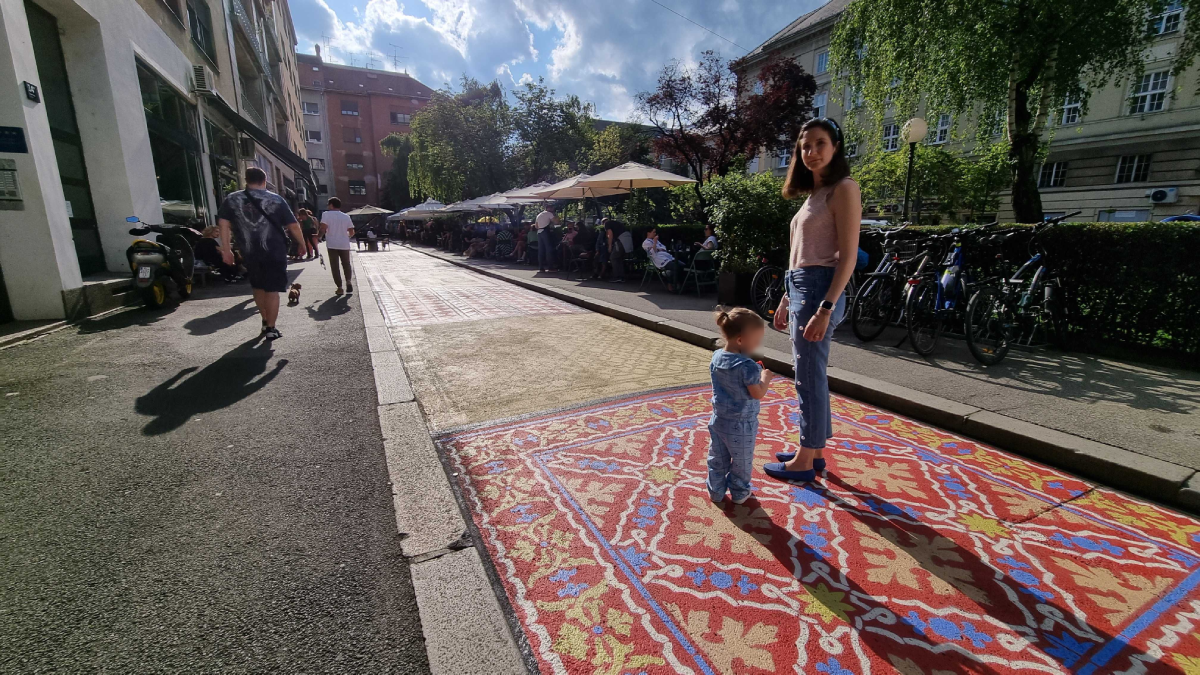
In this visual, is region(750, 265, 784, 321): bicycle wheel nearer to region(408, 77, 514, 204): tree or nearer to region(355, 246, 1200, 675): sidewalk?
region(355, 246, 1200, 675): sidewalk

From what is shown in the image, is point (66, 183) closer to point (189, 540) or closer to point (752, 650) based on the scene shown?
point (189, 540)

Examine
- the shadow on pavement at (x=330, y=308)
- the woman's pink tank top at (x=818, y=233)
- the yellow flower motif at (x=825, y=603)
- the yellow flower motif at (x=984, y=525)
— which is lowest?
the yellow flower motif at (x=984, y=525)

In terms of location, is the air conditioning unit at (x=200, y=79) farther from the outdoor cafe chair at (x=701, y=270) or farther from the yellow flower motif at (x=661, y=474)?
the yellow flower motif at (x=661, y=474)

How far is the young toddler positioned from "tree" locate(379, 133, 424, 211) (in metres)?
58.5

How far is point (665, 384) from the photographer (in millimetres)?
4574

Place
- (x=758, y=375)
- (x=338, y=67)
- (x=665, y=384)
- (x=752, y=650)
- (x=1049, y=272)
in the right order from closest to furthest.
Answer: (x=752, y=650)
(x=758, y=375)
(x=665, y=384)
(x=1049, y=272)
(x=338, y=67)

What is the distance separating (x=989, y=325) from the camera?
16.8 feet

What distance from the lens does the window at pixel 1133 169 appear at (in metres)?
23.8

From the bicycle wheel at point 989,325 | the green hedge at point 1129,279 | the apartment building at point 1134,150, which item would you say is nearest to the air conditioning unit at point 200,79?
the bicycle wheel at point 989,325

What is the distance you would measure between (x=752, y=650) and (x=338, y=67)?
79.5m

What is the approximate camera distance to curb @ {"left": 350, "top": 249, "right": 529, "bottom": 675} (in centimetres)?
167

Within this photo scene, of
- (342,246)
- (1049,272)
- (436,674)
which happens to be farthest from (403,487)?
(342,246)

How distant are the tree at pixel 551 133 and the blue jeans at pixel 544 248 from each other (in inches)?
607

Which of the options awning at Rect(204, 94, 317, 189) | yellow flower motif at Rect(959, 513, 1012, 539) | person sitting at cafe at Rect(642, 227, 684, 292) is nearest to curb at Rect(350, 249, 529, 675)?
yellow flower motif at Rect(959, 513, 1012, 539)
